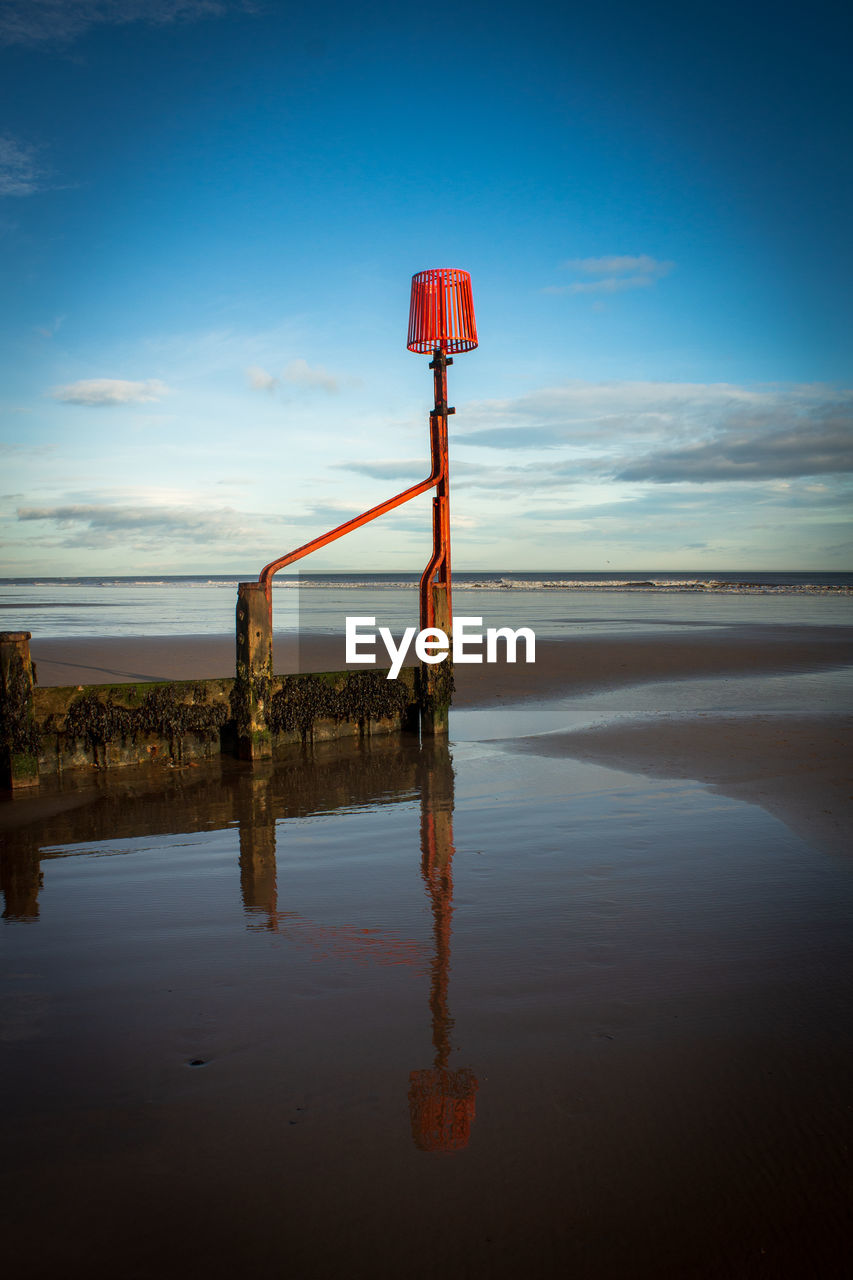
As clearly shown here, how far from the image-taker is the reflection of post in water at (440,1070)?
2.66 metres

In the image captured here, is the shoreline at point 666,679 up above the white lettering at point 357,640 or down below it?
below

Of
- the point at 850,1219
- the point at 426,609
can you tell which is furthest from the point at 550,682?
the point at 850,1219

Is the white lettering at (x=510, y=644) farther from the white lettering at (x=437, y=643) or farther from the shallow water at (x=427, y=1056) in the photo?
the shallow water at (x=427, y=1056)

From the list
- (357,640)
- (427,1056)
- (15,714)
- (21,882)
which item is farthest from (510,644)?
(427,1056)

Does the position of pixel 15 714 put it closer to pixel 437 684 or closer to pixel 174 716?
pixel 174 716

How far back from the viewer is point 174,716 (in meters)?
8.27

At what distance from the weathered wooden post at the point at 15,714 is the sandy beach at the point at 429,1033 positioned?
0.39 metres

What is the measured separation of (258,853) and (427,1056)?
108 inches

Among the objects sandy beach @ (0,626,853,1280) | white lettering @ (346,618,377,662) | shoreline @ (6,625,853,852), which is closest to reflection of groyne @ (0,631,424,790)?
sandy beach @ (0,626,853,1280)

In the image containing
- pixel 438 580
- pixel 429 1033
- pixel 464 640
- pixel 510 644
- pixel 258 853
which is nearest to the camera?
pixel 429 1033

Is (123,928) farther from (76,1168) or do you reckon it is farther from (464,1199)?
(464,1199)

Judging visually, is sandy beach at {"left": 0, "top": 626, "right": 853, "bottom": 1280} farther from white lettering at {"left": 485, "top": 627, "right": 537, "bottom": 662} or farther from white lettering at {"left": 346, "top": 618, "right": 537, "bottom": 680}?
white lettering at {"left": 485, "top": 627, "right": 537, "bottom": 662}

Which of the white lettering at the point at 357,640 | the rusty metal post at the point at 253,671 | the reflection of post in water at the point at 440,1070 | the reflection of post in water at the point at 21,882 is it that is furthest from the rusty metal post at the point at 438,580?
the reflection of post in water at the point at 21,882

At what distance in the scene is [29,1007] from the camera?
11.2ft
